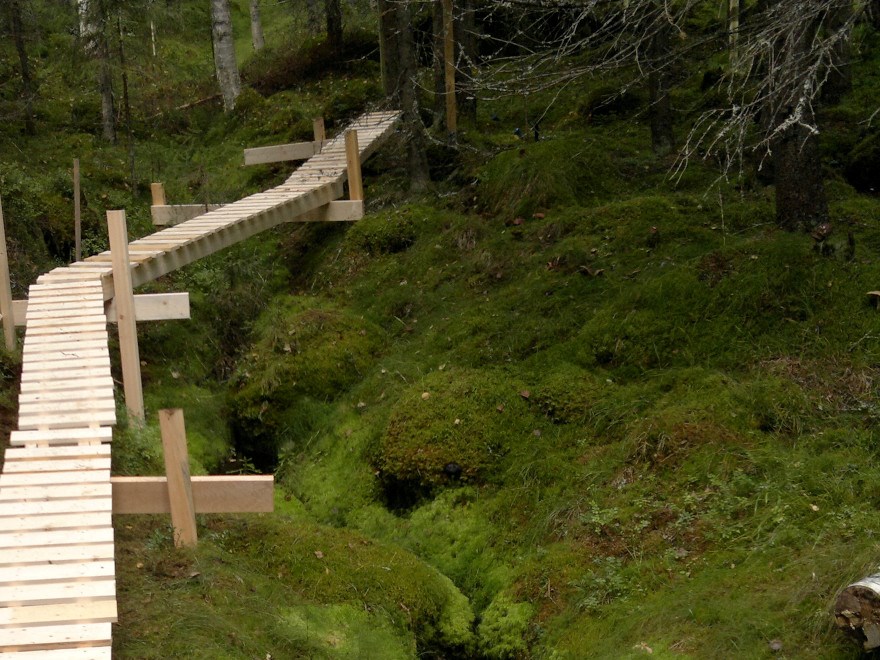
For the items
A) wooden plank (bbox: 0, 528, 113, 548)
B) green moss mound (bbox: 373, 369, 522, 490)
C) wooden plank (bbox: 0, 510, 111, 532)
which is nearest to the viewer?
wooden plank (bbox: 0, 528, 113, 548)

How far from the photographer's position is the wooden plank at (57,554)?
446 cm

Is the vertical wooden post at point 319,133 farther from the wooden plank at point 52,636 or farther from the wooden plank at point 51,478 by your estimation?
the wooden plank at point 52,636

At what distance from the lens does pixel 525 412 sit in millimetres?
7926

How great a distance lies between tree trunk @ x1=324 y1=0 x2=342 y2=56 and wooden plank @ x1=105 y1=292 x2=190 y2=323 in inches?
495

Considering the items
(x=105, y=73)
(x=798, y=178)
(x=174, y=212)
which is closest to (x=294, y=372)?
(x=174, y=212)

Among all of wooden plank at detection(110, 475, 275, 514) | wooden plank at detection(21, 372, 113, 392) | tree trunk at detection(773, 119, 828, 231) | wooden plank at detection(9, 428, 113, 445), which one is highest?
tree trunk at detection(773, 119, 828, 231)

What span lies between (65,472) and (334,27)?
52.7 ft

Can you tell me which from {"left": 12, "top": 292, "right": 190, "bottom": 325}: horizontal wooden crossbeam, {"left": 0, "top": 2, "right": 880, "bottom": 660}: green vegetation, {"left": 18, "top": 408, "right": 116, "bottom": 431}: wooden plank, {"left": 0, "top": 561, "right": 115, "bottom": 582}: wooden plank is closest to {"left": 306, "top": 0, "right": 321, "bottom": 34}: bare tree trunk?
{"left": 0, "top": 2, "right": 880, "bottom": 660}: green vegetation

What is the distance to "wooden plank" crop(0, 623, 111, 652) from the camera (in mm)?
3926

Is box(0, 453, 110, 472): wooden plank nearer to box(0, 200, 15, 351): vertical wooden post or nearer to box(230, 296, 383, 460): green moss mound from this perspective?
box(0, 200, 15, 351): vertical wooden post

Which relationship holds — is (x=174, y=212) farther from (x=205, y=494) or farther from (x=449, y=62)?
(x=205, y=494)

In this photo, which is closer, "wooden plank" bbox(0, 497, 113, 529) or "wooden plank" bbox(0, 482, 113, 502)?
"wooden plank" bbox(0, 497, 113, 529)

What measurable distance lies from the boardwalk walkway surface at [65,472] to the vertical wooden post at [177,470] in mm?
371

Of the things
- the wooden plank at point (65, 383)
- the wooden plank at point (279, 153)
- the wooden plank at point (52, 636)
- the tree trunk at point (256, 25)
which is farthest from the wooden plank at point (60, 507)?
the tree trunk at point (256, 25)
